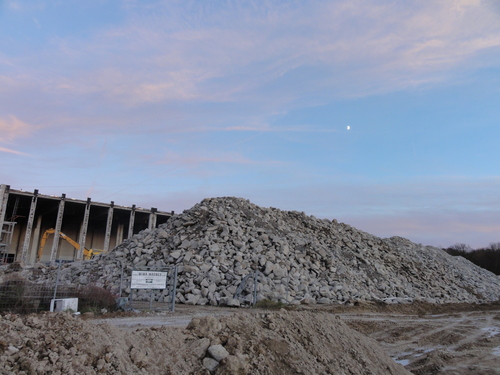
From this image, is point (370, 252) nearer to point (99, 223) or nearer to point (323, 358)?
point (323, 358)

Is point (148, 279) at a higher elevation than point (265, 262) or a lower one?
lower

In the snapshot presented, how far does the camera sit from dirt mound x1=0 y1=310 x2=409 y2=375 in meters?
4.89

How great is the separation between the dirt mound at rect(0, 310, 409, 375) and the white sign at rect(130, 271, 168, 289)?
695cm

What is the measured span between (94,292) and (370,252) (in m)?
20.8

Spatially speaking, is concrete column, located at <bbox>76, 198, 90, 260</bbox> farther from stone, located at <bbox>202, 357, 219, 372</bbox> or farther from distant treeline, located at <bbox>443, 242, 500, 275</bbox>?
distant treeline, located at <bbox>443, 242, 500, 275</bbox>

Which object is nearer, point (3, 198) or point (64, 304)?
point (64, 304)

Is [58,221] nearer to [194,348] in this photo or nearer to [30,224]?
[30,224]

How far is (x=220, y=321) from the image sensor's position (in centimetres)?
725

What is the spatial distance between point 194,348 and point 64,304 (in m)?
7.79

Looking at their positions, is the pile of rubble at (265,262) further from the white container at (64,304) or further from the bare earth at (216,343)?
the bare earth at (216,343)

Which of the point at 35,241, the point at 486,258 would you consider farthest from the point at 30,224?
the point at 486,258

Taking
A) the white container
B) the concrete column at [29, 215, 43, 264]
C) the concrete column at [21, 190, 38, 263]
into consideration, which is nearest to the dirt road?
the white container

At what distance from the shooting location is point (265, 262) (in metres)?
20.5

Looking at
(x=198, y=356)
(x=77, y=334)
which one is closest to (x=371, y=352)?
(x=198, y=356)
